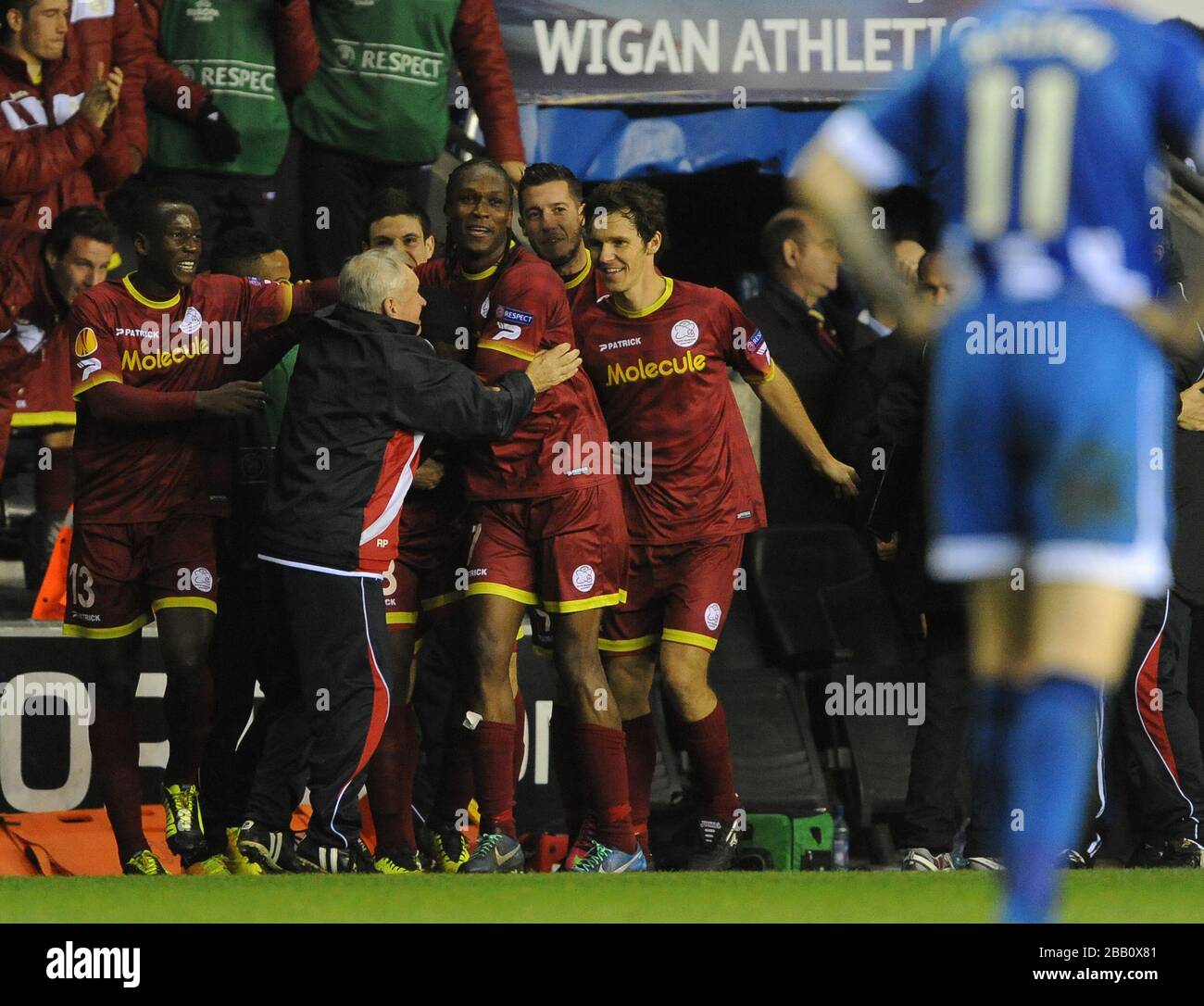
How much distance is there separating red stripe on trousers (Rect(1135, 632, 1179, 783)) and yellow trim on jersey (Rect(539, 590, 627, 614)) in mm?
1883

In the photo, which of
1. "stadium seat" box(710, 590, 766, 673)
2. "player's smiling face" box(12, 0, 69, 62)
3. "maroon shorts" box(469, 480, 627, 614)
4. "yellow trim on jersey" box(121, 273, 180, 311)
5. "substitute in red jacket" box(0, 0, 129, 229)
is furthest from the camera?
"stadium seat" box(710, 590, 766, 673)

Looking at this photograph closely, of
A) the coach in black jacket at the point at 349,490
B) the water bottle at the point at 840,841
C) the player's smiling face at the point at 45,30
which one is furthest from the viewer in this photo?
the player's smiling face at the point at 45,30

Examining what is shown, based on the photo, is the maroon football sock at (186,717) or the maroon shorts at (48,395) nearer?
the maroon football sock at (186,717)

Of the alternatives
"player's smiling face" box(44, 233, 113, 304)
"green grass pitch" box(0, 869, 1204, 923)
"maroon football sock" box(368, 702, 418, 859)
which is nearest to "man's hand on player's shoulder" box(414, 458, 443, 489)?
"maroon football sock" box(368, 702, 418, 859)

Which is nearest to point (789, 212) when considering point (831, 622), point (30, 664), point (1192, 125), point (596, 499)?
point (831, 622)

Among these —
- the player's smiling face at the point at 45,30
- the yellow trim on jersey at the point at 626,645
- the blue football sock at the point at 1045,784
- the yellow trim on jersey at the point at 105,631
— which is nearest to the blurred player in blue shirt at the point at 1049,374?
the blue football sock at the point at 1045,784

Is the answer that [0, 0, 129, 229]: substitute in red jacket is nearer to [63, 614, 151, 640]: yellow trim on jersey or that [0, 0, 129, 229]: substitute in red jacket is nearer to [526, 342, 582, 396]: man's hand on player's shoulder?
[63, 614, 151, 640]: yellow trim on jersey

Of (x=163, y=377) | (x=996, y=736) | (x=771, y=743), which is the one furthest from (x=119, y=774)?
(x=996, y=736)

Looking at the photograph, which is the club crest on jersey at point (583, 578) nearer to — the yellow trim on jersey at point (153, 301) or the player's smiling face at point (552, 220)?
the player's smiling face at point (552, 220)

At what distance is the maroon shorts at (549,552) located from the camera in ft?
20.5

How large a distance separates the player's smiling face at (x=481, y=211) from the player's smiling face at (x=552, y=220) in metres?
0.20

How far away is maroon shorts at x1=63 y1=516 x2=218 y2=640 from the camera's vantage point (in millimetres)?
6375

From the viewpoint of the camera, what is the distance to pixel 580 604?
246 inches
